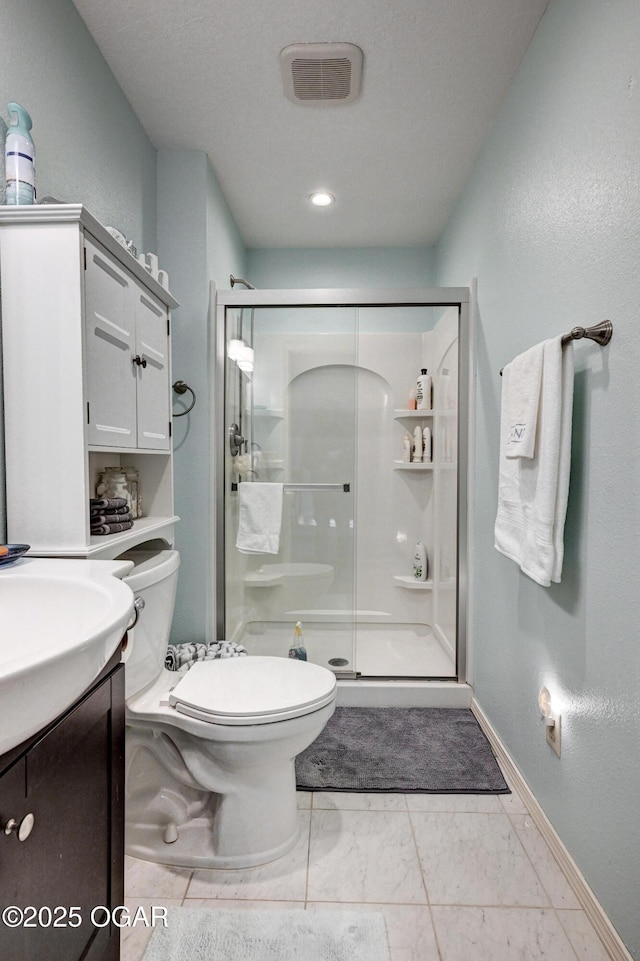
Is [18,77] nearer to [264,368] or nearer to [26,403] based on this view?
[26,403]

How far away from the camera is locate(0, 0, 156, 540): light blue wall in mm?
1279

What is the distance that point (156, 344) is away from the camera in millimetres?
1771

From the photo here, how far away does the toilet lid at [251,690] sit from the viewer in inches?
55.1

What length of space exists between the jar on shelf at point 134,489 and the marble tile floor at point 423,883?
1.05 meters

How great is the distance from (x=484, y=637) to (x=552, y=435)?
113 cm

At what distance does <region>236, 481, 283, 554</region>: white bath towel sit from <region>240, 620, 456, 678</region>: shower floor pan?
404 millimetres


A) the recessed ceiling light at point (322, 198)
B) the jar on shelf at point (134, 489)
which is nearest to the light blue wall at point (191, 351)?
the jar on shelf at point (134, 489)

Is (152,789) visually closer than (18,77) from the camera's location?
No

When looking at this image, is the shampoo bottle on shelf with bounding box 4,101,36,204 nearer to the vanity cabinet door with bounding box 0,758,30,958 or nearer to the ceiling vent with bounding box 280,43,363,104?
the ceiling vent with bounding box 280,43,363,104

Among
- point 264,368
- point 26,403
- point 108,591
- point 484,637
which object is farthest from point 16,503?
point 484,637

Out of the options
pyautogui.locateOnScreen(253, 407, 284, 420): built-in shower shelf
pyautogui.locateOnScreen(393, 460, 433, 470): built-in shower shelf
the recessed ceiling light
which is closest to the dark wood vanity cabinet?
pyautogui.locateOnScreen(253, 407, 284, 420): built-in shower shelf

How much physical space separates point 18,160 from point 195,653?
168cm

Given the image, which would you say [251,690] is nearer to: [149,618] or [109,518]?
[149,618]

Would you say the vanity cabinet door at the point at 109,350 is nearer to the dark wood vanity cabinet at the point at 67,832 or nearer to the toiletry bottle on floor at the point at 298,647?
the dark wood vanity cabinet at the point at 67,832
